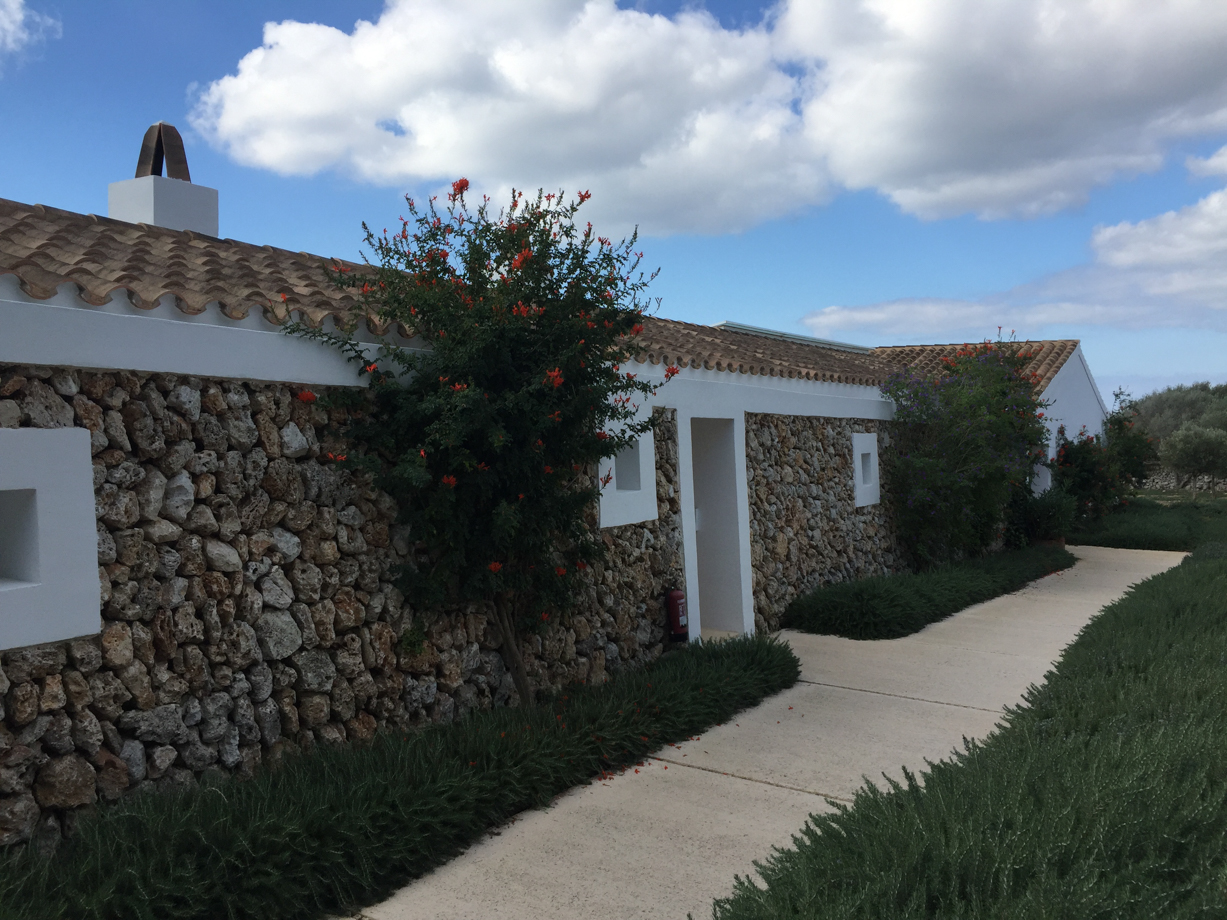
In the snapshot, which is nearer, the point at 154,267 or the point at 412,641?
the point at 154,267

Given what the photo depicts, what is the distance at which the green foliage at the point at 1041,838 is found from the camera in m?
3.17

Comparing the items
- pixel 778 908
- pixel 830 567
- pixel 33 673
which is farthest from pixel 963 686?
pixel 33 673

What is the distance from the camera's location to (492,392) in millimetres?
6395

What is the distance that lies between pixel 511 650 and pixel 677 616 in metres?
2.43

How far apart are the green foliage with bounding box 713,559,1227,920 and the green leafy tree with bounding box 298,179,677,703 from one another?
9.21 feet

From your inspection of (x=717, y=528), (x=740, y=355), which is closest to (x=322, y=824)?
(x=717, y=528)

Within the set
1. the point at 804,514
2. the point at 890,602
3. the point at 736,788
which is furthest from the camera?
the point at 804,514

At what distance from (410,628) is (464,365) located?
1781 mm

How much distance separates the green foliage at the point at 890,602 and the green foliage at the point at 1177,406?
28673 millimetres

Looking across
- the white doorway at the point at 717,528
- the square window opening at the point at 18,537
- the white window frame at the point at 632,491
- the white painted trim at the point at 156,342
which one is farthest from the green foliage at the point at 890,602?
the square window opening at the point at 18,537

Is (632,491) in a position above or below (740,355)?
below

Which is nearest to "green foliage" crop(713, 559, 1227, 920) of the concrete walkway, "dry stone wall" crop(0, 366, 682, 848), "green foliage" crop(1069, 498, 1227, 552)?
the concrete walkway

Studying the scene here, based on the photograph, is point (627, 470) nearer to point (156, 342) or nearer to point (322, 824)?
point (156, 342)

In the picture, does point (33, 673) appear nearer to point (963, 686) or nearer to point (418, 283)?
point (418, 283)
